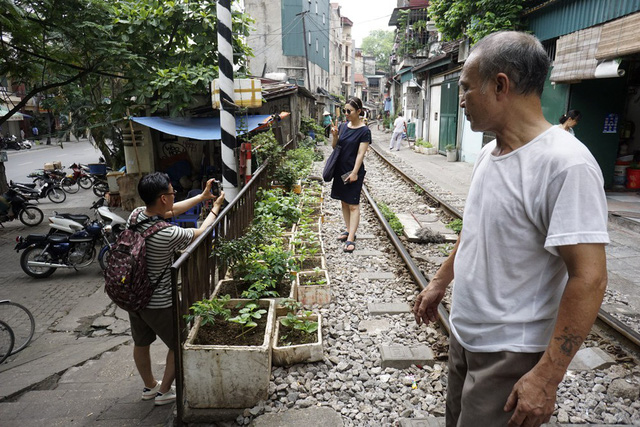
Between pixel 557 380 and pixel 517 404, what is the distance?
0.54 feet

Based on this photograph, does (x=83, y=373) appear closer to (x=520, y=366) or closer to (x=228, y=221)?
(x=228, y=221)

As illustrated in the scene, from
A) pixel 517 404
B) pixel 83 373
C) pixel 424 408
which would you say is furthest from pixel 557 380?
pixel 83 373

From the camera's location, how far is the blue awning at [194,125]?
915cm

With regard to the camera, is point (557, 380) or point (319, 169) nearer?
point (557, 380)

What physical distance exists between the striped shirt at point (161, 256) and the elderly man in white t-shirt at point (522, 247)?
2.21 meters

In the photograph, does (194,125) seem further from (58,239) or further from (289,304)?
(289,304)

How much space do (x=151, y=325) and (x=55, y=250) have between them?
5.10 m

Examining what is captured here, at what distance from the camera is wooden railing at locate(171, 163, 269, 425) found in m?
2.92

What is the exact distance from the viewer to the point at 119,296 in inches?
121

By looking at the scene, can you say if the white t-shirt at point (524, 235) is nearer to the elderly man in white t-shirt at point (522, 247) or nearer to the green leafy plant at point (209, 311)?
the elderly man in white t-shirt at point (522, 247)

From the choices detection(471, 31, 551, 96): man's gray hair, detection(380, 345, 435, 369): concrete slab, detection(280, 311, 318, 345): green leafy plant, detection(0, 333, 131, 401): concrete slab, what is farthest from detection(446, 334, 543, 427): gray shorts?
detection(0, 333, 131, 401): concrete slab

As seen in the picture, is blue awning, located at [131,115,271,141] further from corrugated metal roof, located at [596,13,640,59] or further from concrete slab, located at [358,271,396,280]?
corrugated metal roof, located at [596,13,640,59]

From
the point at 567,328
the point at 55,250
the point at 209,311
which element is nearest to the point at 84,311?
the point at 55,250

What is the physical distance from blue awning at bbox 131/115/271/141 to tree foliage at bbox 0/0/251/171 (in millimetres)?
367
